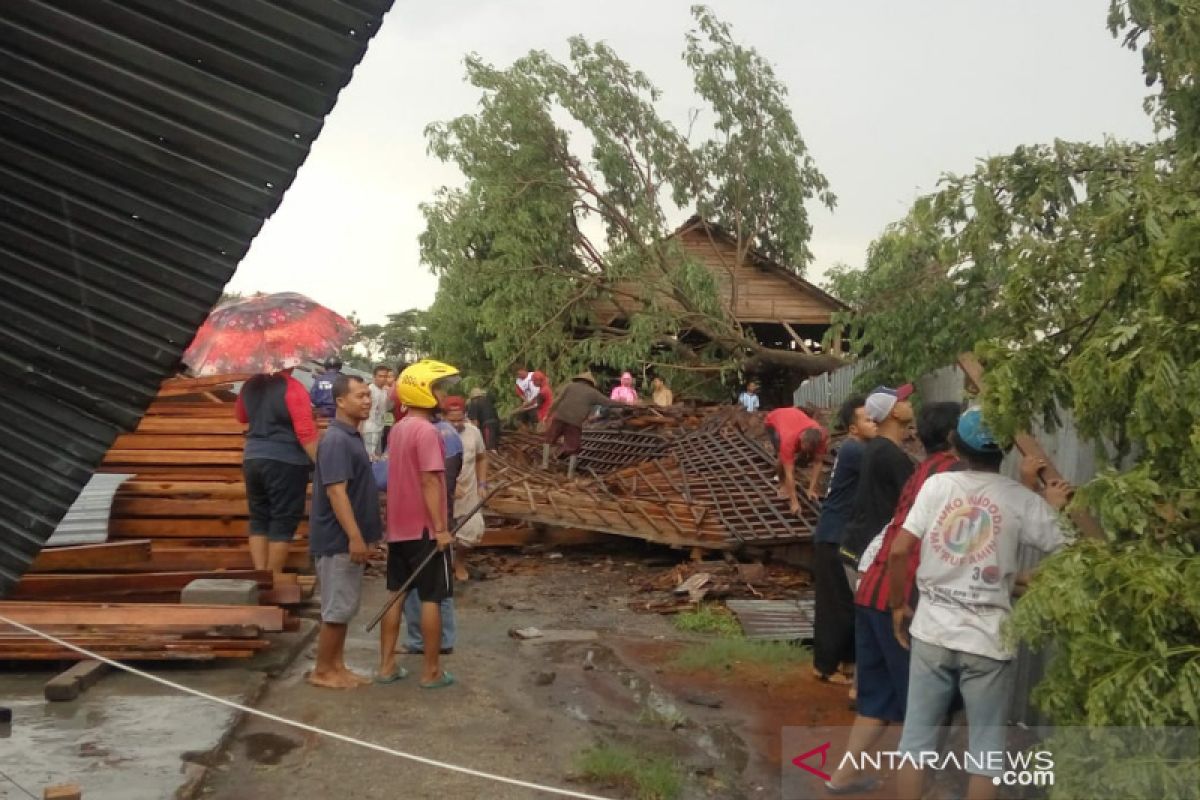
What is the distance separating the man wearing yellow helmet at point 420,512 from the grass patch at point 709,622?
2895 millimetres

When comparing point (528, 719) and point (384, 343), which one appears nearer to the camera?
point (528, 719)

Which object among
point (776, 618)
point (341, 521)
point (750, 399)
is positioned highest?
point (750, 399)

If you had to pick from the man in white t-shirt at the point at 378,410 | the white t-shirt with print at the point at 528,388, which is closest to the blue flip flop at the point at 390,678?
the man in white t-shirt at the point at 378,410

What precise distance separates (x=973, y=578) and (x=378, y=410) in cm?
1332

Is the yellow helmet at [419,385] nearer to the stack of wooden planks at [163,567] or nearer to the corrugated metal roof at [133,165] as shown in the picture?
the stack of wooden planks at [163,567]

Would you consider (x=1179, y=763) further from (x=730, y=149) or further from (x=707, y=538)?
(x=730, y=149)

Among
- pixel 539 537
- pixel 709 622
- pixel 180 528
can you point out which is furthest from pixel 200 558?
pixel 539 537

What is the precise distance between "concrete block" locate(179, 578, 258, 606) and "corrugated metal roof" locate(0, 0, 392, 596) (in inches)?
190

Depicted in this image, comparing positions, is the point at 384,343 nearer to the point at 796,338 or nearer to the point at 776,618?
the point at 796,338

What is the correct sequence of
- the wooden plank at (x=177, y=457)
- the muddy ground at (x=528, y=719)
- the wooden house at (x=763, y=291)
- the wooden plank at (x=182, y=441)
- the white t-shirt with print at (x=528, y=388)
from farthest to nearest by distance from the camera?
the wooden house at (x=763, y=291) < the white t-shirt with print at (x=528, y=388) < the wooden plank at (x=182, y=441) < the wooden plank at (x=177, y=457) < the muddy ground at (x=528, y=719)

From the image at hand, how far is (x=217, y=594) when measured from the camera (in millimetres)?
7289

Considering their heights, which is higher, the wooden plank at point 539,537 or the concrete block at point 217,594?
the concrete block at point 217,594

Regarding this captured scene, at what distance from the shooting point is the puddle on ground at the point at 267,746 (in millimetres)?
5621

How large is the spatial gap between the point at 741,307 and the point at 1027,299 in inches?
901
